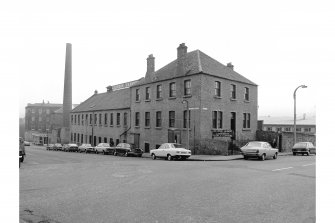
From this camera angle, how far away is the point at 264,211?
6.55 meters

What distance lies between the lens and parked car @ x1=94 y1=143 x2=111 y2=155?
2998 centimetres

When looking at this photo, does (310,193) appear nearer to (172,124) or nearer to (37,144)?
(172,124)

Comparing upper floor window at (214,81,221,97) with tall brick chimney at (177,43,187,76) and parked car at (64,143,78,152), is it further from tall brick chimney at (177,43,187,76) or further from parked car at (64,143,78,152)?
parked car at (64,143,78,152)

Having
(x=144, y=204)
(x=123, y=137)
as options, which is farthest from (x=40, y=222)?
(x=123, y=137)

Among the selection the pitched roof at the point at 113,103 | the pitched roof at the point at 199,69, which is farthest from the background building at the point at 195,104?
the pitched roof at the point at 113,103

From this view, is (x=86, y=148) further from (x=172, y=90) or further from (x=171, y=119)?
(x=172, y=90)

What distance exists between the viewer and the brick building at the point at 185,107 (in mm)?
26375

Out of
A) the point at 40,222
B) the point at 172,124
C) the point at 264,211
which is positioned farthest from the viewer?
the point at 172,124

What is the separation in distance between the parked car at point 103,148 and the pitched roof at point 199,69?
29.2ft

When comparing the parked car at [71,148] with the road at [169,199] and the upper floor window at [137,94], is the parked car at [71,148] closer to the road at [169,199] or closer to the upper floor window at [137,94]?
the upper floor window at [137,94]

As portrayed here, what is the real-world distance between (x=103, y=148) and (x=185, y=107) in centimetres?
1034

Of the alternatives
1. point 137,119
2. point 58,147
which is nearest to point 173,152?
point 137,119

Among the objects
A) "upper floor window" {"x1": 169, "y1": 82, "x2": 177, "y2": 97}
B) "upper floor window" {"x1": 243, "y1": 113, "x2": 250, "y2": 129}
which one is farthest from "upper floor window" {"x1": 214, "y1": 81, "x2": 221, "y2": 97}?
"upper floor window" {"x1": 243, "y1": 113, "x2": 250, "y2": 129}
